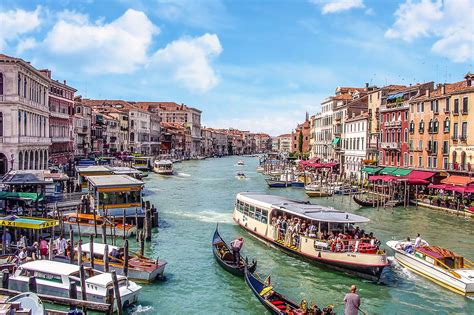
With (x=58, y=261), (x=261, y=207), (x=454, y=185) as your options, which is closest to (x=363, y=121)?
(x=454, y=185)

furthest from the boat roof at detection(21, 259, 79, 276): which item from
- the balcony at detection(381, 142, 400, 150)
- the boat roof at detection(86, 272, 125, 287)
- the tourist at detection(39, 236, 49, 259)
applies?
the balcony at detection(381, 142, 400, 150)

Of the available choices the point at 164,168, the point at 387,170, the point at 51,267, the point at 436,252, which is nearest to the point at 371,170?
the point at 387,170

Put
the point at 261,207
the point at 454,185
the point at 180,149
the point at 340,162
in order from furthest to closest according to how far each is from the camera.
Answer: the point at 180,149, the point at 340,162, the point at 454,185, the point at 261,207

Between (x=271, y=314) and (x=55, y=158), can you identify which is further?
(x=55, y=158)

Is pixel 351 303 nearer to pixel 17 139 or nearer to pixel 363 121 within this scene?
pixel 17 139

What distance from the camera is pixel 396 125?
128 feet

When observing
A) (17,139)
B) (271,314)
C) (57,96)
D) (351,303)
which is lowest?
(271,314)

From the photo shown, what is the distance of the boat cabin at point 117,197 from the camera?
2266cm

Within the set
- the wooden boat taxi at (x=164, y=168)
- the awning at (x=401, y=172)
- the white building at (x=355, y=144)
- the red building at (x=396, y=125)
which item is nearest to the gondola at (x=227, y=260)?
the awning at (x=401, y=172)

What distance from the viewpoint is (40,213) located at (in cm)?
2197

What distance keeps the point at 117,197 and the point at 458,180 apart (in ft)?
68.0

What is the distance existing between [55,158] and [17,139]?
570 inches

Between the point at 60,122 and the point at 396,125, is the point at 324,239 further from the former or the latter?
the point at 60,122

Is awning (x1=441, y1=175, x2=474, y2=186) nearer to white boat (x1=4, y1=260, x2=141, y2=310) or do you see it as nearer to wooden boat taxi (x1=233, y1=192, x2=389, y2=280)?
wooden boat taxi (x1=233, y1=192, x2=389, y2=280)
